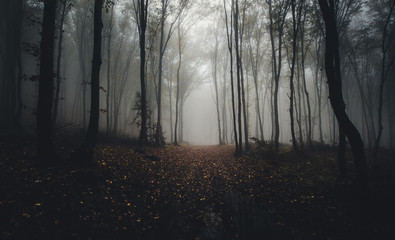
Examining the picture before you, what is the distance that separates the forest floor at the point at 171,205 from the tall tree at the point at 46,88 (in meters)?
0.56

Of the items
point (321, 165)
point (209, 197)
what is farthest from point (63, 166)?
point (321, 165)

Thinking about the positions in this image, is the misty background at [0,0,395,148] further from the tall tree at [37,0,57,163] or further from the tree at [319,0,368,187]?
the tree at [319,0,368,187]

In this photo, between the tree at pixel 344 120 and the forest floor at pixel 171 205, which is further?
the tree at pixel 344 120

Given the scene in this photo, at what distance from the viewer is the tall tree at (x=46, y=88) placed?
468 centimetres

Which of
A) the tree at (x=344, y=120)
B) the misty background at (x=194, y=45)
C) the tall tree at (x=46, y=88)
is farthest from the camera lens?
the misty background at (x=194, y=45)

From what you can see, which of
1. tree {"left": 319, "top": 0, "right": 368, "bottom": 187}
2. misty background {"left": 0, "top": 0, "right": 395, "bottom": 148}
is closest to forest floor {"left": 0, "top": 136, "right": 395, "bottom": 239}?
tree {"left": 319, "top": 0, "right": 368, "bottom": 187}

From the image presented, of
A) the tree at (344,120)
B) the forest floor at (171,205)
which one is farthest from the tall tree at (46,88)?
the tree at (344,120)

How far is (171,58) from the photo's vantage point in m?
21.4

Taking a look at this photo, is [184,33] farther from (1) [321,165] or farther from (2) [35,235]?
(2) [35,235]

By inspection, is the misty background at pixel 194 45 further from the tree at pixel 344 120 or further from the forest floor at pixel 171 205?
the tree at pixel 344 120

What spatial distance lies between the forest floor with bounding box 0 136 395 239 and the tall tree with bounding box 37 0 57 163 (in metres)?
0.56

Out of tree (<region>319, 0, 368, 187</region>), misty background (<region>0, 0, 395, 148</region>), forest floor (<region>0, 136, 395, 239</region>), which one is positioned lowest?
forest floor (<region>0, 136, 395, 239</region>)

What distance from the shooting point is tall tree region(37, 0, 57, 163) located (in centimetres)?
468

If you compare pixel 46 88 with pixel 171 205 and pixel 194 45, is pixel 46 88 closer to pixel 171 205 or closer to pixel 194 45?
pixel 171 205
